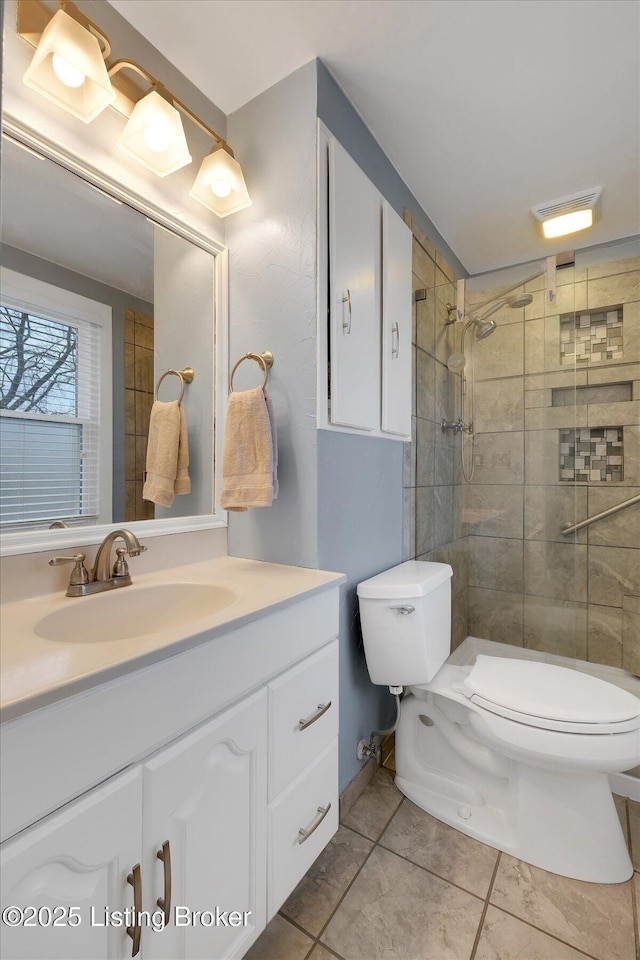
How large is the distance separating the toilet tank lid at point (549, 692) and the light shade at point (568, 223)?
6.64 ft

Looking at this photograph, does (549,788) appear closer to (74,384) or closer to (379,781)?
(379,781)

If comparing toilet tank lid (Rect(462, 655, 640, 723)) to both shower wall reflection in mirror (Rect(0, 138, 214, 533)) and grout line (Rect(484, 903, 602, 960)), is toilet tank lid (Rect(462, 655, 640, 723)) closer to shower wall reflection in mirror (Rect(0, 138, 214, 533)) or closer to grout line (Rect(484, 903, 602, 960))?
grout line (Rect(484, 903, 602, 960))

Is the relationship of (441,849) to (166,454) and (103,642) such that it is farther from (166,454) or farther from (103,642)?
(166,454)

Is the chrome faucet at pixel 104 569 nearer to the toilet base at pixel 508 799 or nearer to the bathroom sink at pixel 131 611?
the bathroom sink at pixel 131 611

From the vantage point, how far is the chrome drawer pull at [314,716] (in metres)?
1.08

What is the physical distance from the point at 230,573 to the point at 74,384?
0.65 metres

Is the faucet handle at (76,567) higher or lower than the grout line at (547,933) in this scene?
higher

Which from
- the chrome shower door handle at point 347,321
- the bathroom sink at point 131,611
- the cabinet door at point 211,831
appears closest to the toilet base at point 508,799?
the cabinet door at point 211,831

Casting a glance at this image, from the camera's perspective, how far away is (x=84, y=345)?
1.12m

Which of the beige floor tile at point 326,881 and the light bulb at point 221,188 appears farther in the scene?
the light bulb at point 221,188

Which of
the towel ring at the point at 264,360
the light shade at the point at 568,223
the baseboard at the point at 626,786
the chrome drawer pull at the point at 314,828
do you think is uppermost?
the light shade at the point at 568,223

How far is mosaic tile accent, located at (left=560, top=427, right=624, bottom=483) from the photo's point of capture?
1817mm

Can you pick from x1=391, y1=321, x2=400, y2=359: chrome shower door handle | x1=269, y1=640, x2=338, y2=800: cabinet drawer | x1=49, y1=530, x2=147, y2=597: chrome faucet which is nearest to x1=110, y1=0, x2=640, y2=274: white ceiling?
x1=391, y1=321, x2=400, y2=359: chrome shower door handle

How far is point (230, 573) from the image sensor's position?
126 cm
